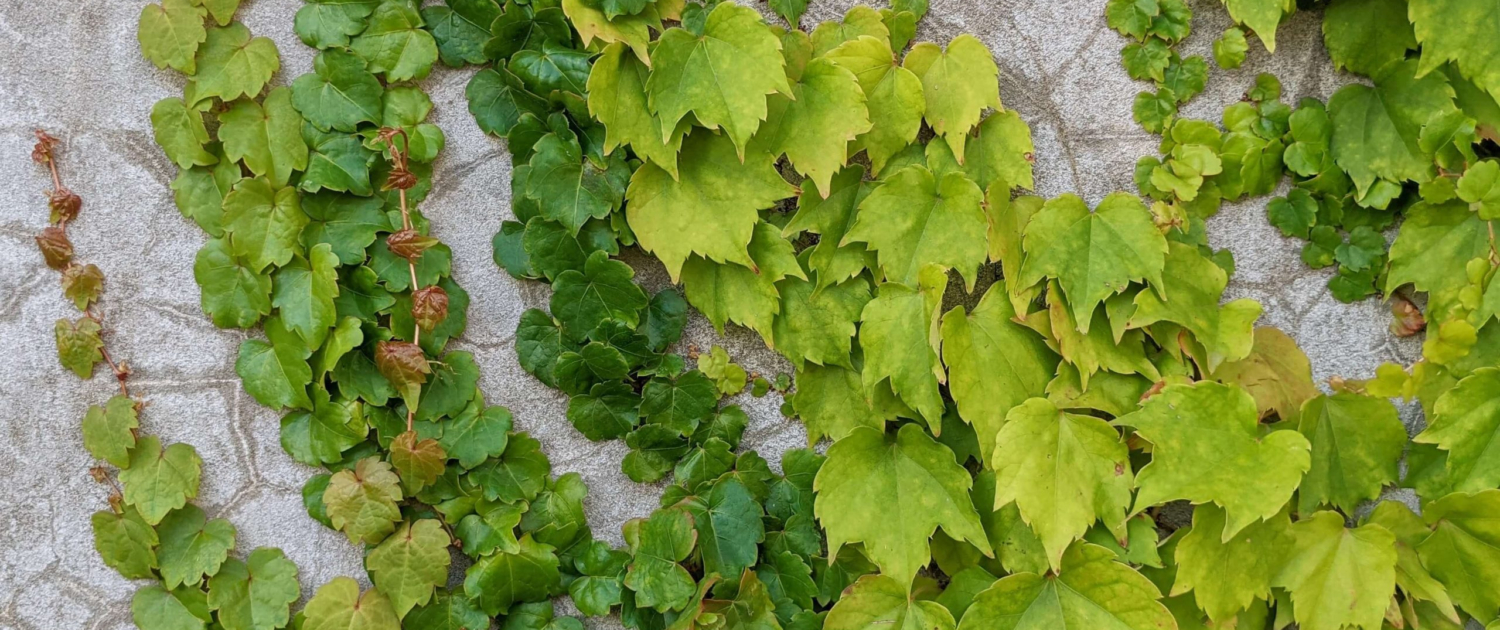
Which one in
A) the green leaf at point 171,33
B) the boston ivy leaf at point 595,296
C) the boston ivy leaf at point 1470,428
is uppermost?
the green leaf at point 171,33

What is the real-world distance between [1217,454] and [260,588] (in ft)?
4.97

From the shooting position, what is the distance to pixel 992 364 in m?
1.35

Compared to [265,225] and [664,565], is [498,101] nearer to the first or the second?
[265,225]

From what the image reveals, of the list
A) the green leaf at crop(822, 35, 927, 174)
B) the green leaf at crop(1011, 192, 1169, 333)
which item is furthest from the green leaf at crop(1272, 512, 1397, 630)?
the green leaf at crop(822, 35, 927, 174)

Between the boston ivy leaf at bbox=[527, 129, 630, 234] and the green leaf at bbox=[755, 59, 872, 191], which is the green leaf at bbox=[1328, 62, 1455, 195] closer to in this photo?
the green leaf at bbox=[755, 59, 872, 191]

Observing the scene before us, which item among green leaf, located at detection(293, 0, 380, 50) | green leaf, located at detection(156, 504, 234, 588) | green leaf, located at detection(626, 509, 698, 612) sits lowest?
green leaf, located at detection(156, 504, 234, 588)

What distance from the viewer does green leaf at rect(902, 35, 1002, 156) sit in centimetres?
133

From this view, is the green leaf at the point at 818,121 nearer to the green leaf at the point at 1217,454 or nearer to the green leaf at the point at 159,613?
the green leaf at the point at 1217,454

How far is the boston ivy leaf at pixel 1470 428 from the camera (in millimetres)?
1329

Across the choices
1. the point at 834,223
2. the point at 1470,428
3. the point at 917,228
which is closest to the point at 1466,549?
the point at 1470,428

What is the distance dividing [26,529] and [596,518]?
0.89m

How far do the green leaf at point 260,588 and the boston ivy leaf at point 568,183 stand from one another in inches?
28.6

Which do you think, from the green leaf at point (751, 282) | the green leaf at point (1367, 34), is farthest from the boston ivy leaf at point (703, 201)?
the green leaf at point (1367, 34)

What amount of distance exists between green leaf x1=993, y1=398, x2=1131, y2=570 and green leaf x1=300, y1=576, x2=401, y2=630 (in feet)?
3.24
